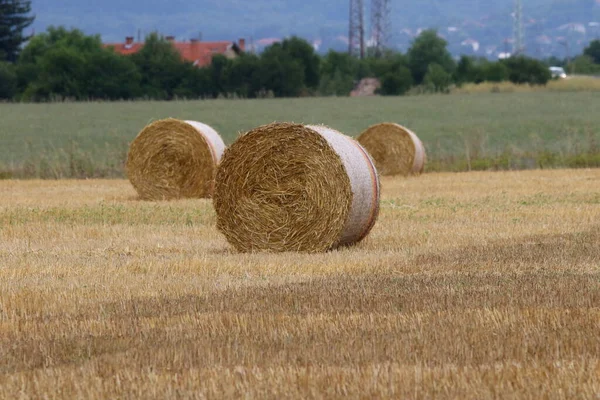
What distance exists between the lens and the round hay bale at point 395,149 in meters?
24.4

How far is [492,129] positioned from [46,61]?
142 ft

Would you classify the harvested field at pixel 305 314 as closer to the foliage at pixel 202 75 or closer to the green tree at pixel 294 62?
the foliage at pixel 202 75

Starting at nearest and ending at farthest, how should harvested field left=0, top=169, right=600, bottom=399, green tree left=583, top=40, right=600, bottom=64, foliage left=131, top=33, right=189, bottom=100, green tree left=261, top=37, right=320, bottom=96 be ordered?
harvested field left=0, top=169, right=600, bottom=399
foliage left=131, top=33, right=189, bottom=100
green tree left=261, top=37, right=320, bottom=96
green tree left=583, top=40, right=600, bottom=64

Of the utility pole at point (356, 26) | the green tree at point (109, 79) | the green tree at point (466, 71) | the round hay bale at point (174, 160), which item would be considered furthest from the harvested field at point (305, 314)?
the utility pole at point (356, 26)

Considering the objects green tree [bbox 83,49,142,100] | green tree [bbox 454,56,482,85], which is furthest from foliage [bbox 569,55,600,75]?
green tree [bbox 83,49,142,100]

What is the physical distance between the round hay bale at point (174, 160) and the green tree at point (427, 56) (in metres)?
73.1

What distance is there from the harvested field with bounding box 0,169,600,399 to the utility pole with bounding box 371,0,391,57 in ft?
323

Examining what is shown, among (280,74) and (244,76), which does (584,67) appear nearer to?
(280,74)

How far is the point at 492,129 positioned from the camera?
38.0 m

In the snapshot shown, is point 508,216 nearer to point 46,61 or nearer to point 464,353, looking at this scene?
point 464,353

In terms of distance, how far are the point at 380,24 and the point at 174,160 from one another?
333 feet

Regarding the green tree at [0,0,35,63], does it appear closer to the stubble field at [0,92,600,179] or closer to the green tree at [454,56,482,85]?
the green tree at [454,56,482,85]

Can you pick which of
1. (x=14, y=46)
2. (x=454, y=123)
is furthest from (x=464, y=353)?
(x=14, y=46)

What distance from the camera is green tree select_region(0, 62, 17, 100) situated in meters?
74.4
